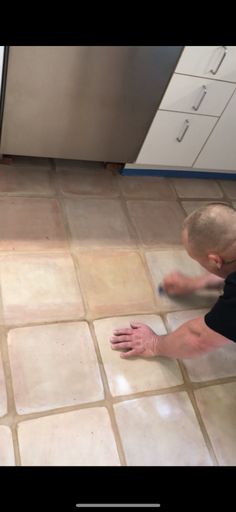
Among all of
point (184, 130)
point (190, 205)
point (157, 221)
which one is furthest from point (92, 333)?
point (184, 130)

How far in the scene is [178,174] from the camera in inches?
77.8

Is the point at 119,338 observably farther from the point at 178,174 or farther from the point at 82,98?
the point at 178,174

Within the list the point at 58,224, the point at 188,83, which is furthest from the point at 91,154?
the point at 188,83

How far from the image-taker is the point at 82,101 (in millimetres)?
1508

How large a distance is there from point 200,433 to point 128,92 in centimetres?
125

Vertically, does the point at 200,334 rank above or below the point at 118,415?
above

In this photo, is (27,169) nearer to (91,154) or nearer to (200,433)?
(91,154)

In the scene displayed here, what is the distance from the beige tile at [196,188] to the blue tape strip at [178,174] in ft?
0.07

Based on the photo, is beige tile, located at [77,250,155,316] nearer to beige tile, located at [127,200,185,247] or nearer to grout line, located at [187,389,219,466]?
beige tile, located at [127,200,185,247]

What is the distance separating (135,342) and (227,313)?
407 mm

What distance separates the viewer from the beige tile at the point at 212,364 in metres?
1.29

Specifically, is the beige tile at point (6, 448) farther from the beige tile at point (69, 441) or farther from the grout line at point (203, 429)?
the grout line at point (203, 429)

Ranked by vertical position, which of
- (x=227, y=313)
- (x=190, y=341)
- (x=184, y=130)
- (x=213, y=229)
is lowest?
(x=190, y=341)
